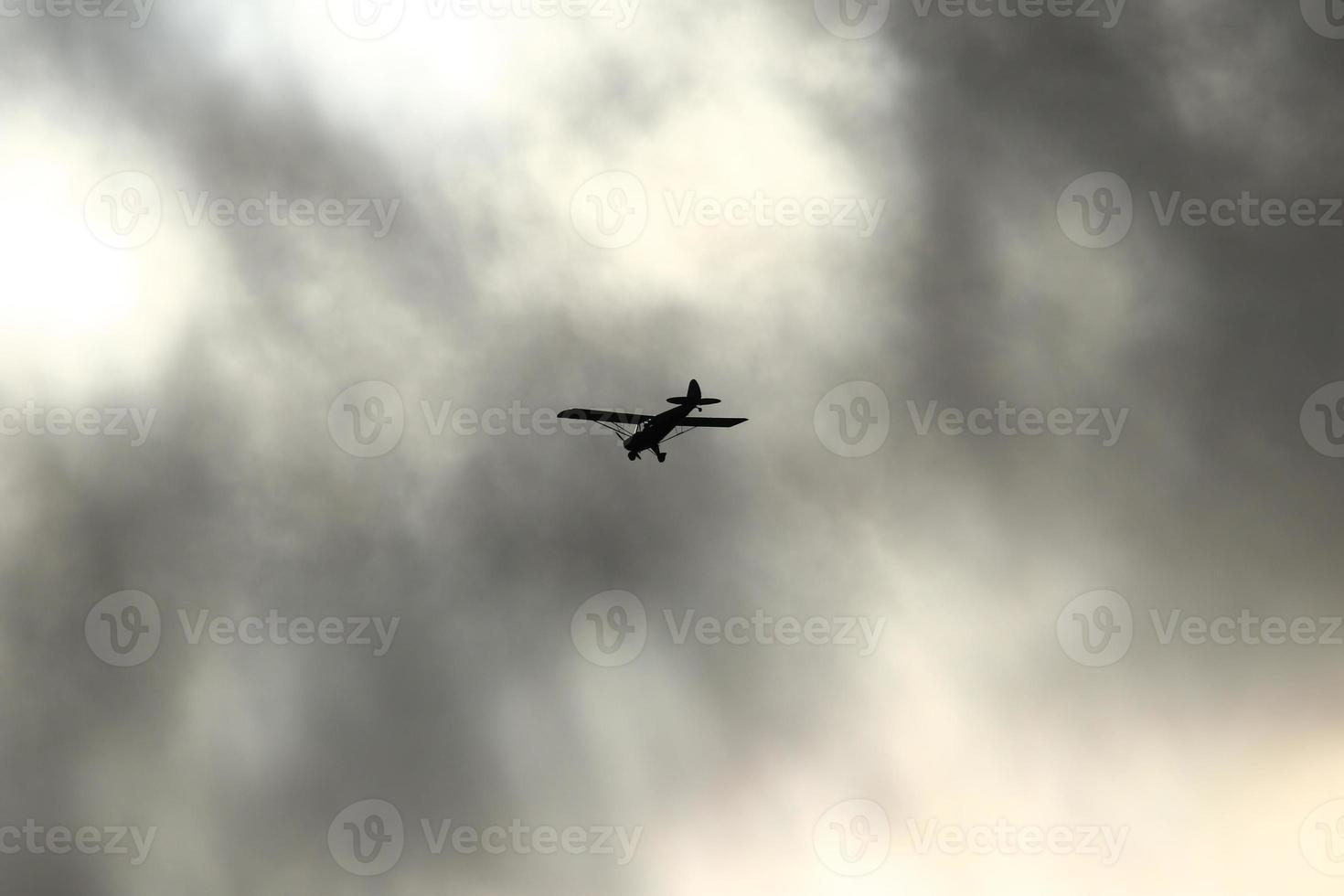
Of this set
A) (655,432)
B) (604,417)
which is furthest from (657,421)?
(604,417)

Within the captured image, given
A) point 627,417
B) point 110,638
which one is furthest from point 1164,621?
point 110,638

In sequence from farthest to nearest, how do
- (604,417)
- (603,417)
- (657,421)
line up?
1. (603,417)
2. (604,417)
3. (657,421)

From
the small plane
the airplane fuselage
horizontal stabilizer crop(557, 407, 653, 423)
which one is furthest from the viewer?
horizontal stabilizer crop(557, 407, 653, 423)

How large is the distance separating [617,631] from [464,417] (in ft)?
170

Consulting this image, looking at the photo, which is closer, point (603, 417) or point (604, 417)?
point (604, 417)

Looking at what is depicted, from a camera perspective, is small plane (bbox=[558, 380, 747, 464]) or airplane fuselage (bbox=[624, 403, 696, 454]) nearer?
small plane (bbox=[558, 380, 747, 464])

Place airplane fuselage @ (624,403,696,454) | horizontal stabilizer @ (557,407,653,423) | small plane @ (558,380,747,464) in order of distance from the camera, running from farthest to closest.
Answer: horizontal stabilizer @ (557,407,653,423) → airplane fuselage @ (624,403,696,454) → small plane @ (558,380,747,464)

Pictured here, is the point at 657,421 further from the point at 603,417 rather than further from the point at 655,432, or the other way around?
the point at 603,417

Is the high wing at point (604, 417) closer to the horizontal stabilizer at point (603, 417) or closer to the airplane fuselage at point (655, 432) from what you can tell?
the horizontal stabilizer at point (603, 417)

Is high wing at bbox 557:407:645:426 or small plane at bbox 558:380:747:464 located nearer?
small plane at bbox 558:380:747:464

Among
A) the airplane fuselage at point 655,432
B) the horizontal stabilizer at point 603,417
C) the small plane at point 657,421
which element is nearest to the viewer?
the small plane at point 657,421

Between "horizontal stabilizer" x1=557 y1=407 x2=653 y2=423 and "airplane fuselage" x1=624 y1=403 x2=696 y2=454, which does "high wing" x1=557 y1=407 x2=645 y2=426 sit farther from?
"airplane fuselage" x1=624 y1=403 x2=696 y2=454

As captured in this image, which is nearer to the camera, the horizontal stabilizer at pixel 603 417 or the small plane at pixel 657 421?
the small plane at pixel 657 421

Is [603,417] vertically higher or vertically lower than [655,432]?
lower
